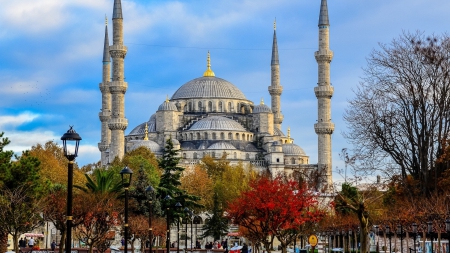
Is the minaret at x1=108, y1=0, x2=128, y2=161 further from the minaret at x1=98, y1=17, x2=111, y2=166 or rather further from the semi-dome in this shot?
the semi-dome

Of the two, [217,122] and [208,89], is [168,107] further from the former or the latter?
[208,89]

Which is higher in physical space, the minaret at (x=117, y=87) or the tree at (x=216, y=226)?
the minaret at (x=117, y=87)

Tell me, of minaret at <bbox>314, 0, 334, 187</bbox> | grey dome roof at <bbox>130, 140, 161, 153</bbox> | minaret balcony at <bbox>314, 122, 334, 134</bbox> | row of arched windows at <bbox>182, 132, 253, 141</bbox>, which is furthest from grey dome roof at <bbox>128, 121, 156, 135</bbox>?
minaret balcony at <bbox>314, 122, 334, 134</bbox>

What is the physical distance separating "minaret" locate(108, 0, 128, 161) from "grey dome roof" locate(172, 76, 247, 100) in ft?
97.8

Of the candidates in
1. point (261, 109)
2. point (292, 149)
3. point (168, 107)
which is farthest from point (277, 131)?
point (168, 107)

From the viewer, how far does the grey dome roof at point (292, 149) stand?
103 m

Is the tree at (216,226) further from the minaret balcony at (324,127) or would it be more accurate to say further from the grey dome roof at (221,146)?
the grey dome roof at (221,146)

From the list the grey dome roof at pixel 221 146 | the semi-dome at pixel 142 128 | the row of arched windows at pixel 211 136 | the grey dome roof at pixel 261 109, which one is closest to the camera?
the grey dome roof at pixel 221 146

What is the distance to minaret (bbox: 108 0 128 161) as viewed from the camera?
81.2 m

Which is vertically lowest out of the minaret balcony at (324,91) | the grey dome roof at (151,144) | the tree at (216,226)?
the tree at (216,226)

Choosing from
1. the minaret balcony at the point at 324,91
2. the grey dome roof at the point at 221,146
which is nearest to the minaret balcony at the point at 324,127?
the minaret balcony at the point at 324,91

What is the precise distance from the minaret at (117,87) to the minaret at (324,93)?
18.5m

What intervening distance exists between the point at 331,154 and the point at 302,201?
55.1m

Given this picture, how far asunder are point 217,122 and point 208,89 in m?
9.57
